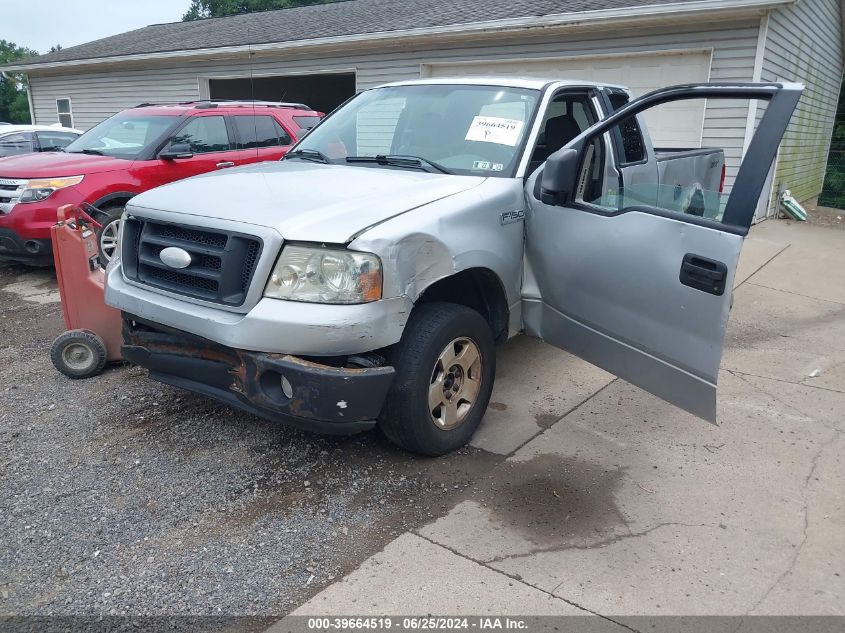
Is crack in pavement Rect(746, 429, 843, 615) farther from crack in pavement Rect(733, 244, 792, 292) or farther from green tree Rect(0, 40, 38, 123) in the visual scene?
green tree Rect(0, 40, 38, 123)

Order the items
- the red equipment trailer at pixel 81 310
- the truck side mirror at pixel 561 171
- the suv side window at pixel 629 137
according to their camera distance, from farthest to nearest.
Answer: the suv side window at pixel 629 137, the red equipment trailer at pixel 81 310, the truck side mirror at pixel 561 171

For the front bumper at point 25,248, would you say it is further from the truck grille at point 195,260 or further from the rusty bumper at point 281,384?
the rusty bumper at point 281,384

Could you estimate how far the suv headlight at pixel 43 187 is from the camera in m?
6.95

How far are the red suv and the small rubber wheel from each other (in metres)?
1.77

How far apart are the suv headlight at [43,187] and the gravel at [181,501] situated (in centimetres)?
313

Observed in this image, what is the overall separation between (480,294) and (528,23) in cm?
827

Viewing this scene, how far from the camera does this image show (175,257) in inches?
129

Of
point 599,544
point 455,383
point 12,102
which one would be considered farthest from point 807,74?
point 12,102

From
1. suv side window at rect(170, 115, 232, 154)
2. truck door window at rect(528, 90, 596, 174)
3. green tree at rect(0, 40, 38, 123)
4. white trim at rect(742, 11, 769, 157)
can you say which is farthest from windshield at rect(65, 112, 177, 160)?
green tree at rect(0, 40, 38, 123)

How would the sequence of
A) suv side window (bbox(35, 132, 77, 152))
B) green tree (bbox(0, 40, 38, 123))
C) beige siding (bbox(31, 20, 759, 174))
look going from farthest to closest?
green tree (bbox(0, 40, 38, 123)) < suv side window (bbox(35, 132, 77, 152)) < beige siding (bbox(31, 20, 759, 174))

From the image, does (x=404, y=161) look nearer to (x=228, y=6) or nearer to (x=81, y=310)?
(x=81, y=310)

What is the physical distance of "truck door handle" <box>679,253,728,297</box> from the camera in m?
2.93

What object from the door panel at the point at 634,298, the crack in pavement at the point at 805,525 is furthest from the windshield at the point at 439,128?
the crack in pavement at the point at 805,525

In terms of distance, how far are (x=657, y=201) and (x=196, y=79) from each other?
1537cm
